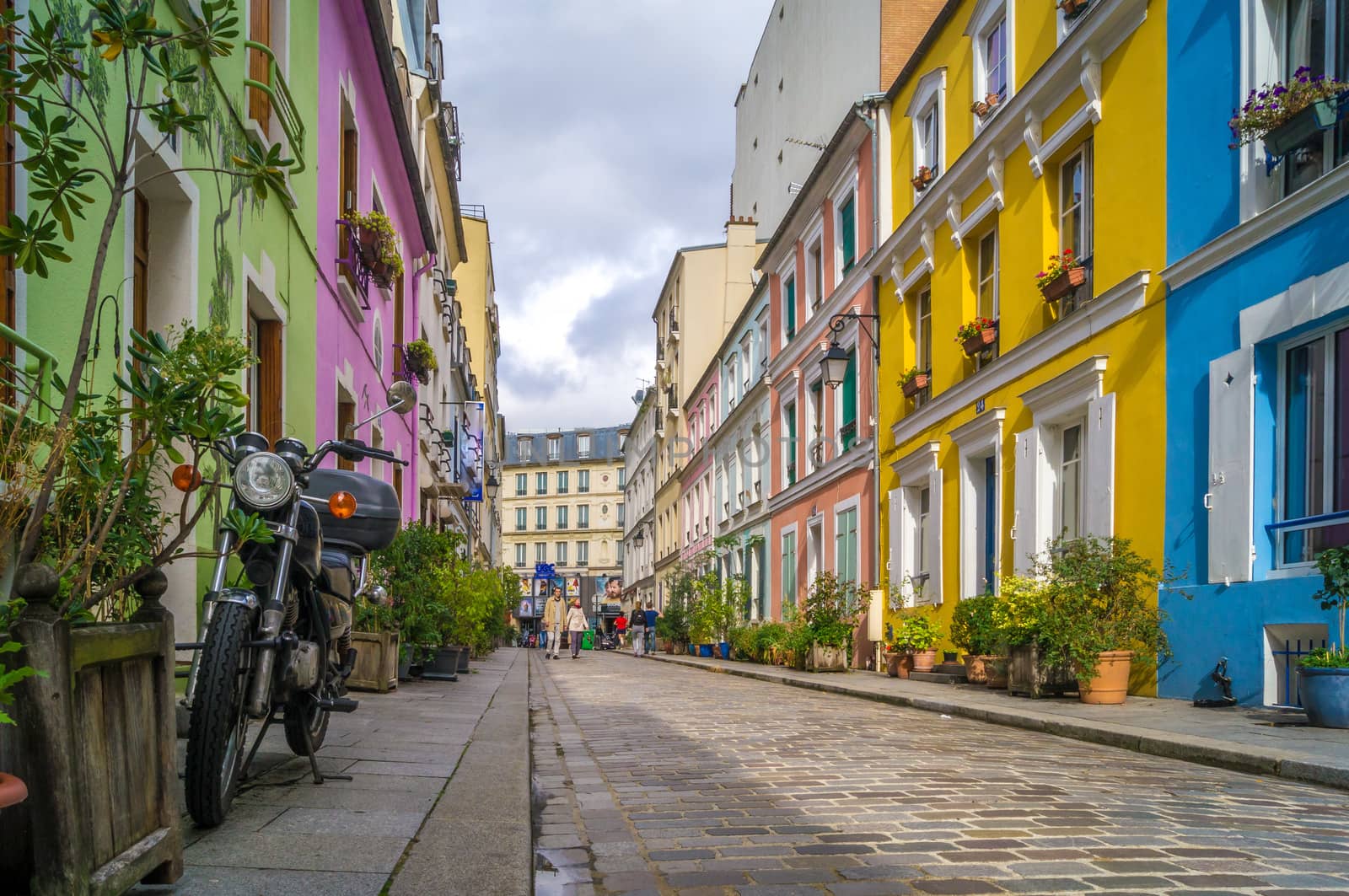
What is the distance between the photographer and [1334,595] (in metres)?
8.19

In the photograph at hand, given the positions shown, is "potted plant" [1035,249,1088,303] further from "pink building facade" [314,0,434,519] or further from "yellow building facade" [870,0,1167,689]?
"pink building facade" [314,0,434,519]

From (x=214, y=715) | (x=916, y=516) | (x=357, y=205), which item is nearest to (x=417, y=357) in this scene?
(x=357, y=205)

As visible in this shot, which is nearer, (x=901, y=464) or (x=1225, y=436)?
(x=1225, y=436)

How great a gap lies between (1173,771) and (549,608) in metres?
23.2

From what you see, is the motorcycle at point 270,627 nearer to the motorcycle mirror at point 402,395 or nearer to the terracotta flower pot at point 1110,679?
the motorcycle mirror at point 402,395

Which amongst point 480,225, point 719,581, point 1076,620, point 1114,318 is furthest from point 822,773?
point 480,225

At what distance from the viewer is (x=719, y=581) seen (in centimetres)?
3294

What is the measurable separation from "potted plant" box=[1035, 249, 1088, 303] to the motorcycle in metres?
9.68

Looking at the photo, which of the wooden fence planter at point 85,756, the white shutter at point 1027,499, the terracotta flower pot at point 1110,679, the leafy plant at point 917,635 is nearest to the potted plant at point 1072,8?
the white shutter at point 1027,499

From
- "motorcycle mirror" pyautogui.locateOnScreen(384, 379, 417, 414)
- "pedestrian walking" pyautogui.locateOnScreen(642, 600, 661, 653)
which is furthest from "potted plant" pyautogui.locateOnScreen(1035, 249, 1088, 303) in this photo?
"pedestrian walking" pyautogui.locateOnScreen(642, 600, 661, 653)

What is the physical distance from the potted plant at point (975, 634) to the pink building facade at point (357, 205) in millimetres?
7671

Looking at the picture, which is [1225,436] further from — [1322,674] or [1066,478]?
[1066,478]

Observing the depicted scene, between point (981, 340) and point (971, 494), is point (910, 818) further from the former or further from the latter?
point (971, 494)

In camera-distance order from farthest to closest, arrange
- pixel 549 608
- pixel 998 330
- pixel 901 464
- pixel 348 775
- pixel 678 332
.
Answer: pixel 678 332
pixel 549 608
pixel 901 464
pixel 998 330
pixel 348 775
